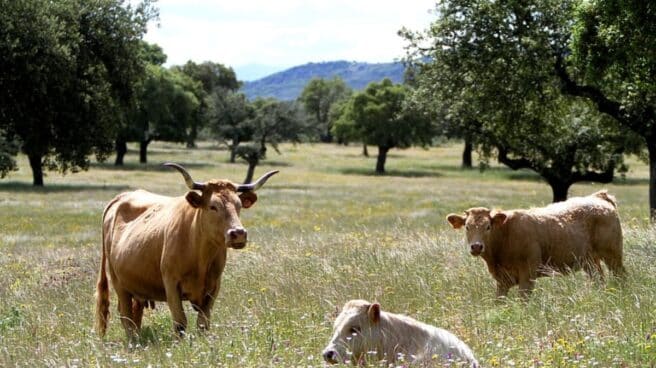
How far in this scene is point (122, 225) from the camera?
436 inches

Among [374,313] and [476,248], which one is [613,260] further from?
[374,313]

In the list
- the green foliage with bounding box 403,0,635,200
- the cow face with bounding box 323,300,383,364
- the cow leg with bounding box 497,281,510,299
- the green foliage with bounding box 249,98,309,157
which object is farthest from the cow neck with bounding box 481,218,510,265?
the green foliage with bounding box 249,98,309,157

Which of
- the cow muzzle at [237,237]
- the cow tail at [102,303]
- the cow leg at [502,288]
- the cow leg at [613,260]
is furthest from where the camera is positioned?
the cow leg at [613,260]

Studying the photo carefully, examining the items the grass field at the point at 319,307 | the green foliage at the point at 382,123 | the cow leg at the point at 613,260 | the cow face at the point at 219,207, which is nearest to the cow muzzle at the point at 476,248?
the grass field at the point at 319,307

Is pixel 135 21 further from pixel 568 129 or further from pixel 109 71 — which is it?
pixel 568 129

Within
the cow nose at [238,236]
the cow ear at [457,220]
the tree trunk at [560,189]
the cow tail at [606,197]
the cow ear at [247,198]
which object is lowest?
the tree trunk at [560,189]

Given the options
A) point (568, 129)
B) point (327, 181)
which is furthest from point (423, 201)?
point (327, 181)

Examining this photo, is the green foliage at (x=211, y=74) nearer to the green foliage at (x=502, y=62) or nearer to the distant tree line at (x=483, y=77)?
the distant tree line at (x=483, y=77)

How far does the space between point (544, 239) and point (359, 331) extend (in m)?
5.26

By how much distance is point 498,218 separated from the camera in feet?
36.2

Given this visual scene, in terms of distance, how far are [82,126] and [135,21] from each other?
5.02m

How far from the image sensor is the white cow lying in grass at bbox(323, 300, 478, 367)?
6.85m

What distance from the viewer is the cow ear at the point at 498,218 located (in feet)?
36.2

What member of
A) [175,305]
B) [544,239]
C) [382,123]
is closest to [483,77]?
[544,239]
